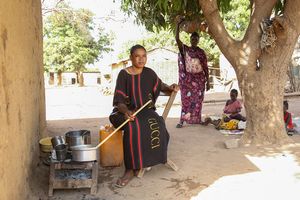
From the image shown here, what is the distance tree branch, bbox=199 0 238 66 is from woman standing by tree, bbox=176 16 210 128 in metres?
1.23

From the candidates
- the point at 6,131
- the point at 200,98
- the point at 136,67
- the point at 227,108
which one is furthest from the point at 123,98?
the point at 227,108

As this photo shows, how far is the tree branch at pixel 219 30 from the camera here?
482 cm

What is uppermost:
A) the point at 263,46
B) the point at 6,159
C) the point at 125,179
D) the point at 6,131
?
the point at 263,46

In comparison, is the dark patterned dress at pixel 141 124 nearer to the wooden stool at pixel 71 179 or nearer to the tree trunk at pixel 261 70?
the wooden stool at pixel 71 179

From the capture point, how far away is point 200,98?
6.56m

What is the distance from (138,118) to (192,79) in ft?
9.91

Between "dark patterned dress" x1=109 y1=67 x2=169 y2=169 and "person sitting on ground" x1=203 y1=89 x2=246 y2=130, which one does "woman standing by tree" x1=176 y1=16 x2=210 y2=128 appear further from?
"dark patterned dress" x1=109 y1=67 x2=169 y2=169

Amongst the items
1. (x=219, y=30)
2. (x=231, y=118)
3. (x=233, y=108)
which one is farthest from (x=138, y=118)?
(x=233, y=108)

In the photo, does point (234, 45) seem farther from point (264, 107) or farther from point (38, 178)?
point (38, 178)

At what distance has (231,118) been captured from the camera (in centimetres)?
659

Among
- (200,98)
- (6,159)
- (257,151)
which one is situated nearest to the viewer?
(6,159)

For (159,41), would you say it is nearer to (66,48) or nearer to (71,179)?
(66,48)

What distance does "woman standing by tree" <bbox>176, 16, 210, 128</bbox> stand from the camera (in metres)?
6.26

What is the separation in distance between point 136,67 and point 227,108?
11.3 ft
